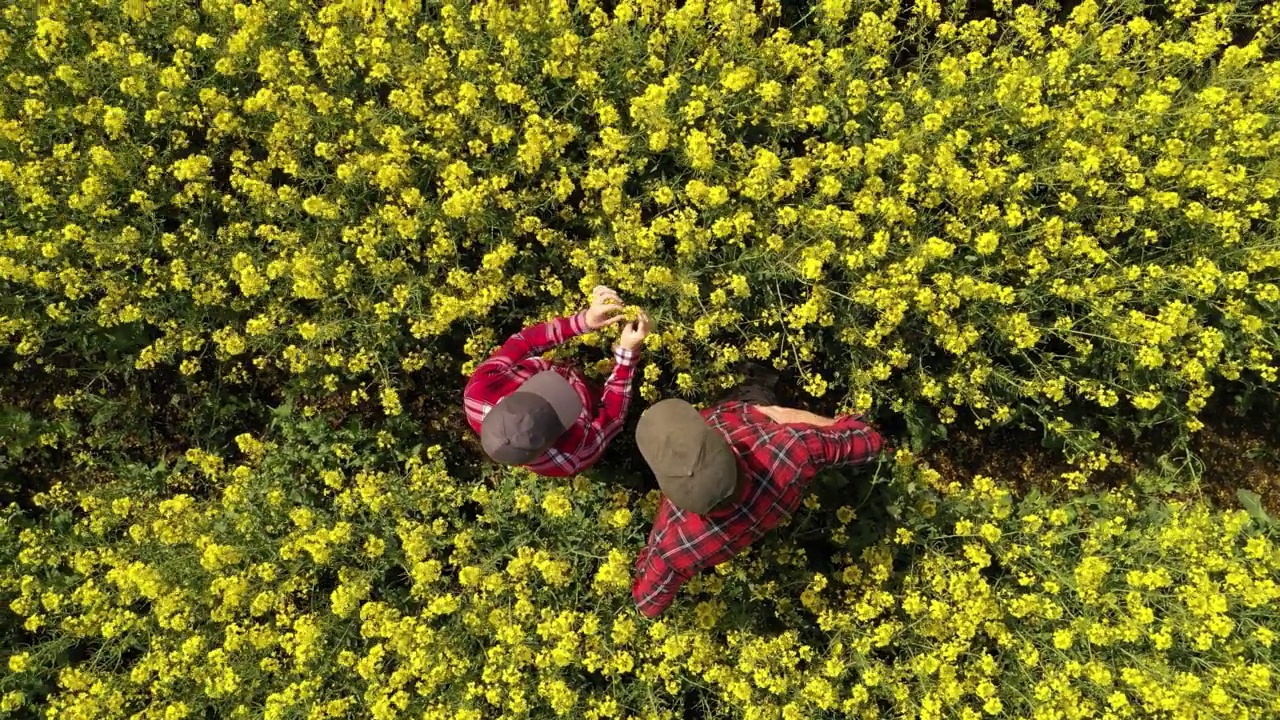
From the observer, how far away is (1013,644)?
17.0 ft

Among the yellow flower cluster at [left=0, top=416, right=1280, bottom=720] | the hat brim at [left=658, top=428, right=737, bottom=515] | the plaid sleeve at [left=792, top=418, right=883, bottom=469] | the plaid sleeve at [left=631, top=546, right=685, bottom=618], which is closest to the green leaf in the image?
the yellow flower cluster at [left=0, top=416, right=1280, bottom=720]

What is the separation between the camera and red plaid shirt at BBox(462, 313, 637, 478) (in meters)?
4.39

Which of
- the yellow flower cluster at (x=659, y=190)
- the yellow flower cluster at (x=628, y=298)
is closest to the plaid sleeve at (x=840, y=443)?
the yellow flower cluster at (x=659, y=190)

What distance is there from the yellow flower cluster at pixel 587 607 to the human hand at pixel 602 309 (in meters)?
1.29

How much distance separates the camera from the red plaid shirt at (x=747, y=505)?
3.90m

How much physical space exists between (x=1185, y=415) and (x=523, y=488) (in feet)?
15.7

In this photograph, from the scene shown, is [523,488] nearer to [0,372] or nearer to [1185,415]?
[0,372]

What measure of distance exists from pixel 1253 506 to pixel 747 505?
465cm

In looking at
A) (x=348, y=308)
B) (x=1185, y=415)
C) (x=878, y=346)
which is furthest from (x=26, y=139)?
(x=1185, y=415)

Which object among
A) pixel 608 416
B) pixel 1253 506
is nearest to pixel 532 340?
pixel 608 416

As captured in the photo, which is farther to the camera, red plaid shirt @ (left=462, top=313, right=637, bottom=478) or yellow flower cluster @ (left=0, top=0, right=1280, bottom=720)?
yellow flower cluster @ (left=0, top=0, right=1280, bottom=720)

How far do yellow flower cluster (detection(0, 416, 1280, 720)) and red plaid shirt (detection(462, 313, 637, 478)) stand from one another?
0.69 m

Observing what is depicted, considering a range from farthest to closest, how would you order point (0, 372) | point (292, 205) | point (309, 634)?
1. point (0, 372)
2. point (292, 205)
3. point (309, 634)

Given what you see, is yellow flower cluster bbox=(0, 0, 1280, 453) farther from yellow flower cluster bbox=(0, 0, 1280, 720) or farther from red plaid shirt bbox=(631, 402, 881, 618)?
red plaid shirt bbox=(631, 402, 881, 618)
